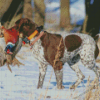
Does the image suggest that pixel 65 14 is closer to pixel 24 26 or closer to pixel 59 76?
pixel 59 76

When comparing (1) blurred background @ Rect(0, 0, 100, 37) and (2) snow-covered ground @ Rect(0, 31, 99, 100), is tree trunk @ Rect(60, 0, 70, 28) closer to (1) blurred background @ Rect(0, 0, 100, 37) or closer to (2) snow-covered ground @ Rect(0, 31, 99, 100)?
(1) blurred background @ Rect(0, 0, 100, 37)

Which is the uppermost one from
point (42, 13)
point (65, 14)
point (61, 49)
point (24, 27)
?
point (24, 27)

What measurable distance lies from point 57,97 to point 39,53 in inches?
33.5

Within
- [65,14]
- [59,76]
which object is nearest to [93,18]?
[65,14]

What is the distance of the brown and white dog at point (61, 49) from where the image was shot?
380cm

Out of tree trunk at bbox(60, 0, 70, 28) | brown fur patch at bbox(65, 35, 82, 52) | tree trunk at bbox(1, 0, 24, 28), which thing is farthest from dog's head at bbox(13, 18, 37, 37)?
tree trunk at bbox(60, 0, 70, 28)

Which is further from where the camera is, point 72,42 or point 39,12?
point 39,12

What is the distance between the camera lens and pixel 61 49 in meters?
4.07

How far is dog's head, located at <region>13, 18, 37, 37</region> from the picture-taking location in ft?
12.2

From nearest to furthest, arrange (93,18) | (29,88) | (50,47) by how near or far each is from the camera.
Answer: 1. (50,47)
2. (29,88)
3. (93,18)

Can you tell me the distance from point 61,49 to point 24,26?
0.79m

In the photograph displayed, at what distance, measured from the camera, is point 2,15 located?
230 inches

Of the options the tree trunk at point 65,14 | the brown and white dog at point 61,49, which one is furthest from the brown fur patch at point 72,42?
the tree trunk at point 65,14

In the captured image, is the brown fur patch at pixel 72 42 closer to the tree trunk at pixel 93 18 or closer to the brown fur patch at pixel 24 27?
the brown fur patch at pixel 24 27
